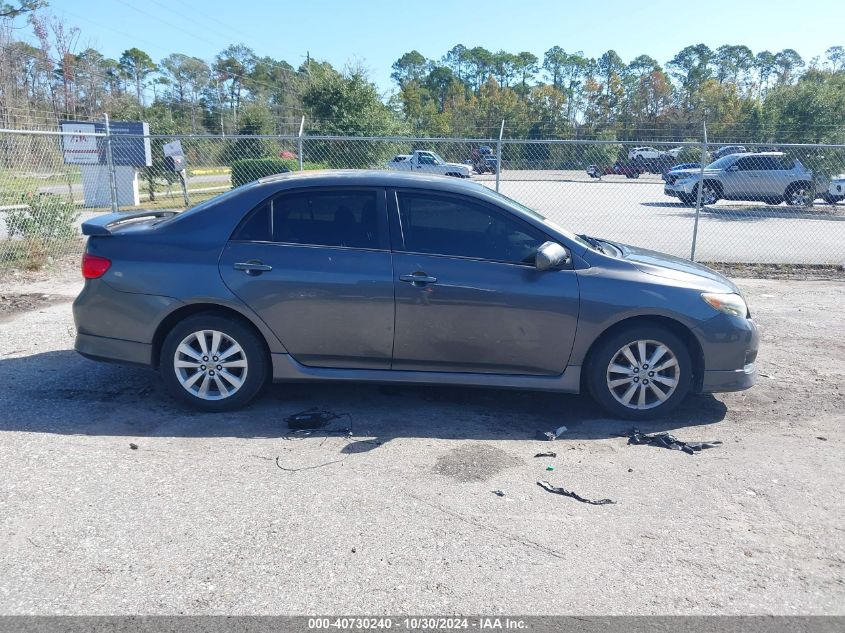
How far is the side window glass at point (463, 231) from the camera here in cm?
497

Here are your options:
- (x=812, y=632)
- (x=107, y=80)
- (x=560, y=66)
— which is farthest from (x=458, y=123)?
(x=560, y=66)

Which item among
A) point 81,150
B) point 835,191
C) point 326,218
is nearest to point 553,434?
point 326,218

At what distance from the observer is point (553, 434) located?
15.9 feet

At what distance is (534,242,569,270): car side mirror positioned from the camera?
4793 millimetres

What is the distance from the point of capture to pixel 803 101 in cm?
2189

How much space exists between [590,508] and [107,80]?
47.5m

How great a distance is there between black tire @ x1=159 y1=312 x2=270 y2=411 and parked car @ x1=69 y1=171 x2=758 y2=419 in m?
0.01

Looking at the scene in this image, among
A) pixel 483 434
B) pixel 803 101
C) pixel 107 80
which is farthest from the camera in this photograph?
pixel 107 80

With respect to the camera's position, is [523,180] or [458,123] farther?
[458,123]

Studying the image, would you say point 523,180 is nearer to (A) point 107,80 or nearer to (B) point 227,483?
(B) point 227,483

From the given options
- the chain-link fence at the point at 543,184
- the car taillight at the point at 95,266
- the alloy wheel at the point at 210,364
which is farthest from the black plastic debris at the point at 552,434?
the chain-link fence at the point at 543,184

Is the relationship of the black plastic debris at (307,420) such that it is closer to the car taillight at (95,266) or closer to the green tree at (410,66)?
the car taillight at (95,266)

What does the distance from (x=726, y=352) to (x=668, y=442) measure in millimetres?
828

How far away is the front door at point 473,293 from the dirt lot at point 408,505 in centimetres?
49
